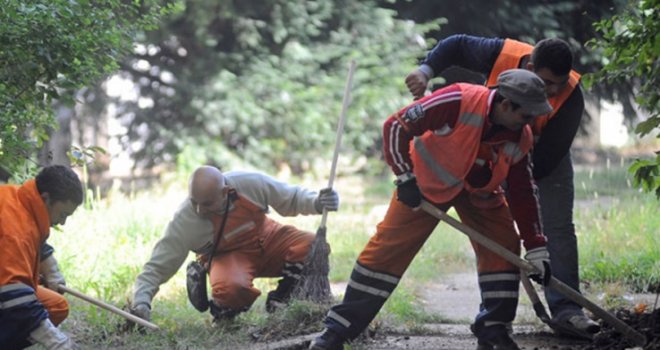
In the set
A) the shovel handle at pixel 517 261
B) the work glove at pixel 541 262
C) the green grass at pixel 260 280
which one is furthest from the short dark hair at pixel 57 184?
the work glove at pixel 541 262

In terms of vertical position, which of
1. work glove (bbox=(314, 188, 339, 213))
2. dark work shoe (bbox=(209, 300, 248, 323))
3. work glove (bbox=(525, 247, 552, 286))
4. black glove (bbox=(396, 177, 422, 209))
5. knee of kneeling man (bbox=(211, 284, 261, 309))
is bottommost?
dark work shoe (bbox=(209, 300, 248, 323))

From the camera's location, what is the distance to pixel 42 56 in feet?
18.9

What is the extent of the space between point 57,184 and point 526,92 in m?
2.35

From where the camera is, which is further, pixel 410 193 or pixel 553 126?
pixel 553 126

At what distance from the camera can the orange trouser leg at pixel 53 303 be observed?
5.45m

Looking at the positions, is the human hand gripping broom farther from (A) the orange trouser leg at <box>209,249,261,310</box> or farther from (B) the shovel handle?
(B) the shovel handle

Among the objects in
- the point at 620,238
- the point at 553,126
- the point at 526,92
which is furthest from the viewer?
the point at 620,238

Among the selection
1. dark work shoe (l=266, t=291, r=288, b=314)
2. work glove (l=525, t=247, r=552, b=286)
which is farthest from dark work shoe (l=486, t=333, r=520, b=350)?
dark work shoe (l=266, t=291, r=288, b=314)

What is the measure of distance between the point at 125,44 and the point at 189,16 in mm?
6484

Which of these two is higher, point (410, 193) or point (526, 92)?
point (526, 92)

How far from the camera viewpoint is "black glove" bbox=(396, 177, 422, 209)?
495 centimetres

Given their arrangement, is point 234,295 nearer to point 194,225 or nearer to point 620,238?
point 194,225

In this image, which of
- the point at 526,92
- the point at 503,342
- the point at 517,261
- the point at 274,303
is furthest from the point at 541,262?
the point at 274,303

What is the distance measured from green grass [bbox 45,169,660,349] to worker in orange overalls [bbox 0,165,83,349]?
0.90m
